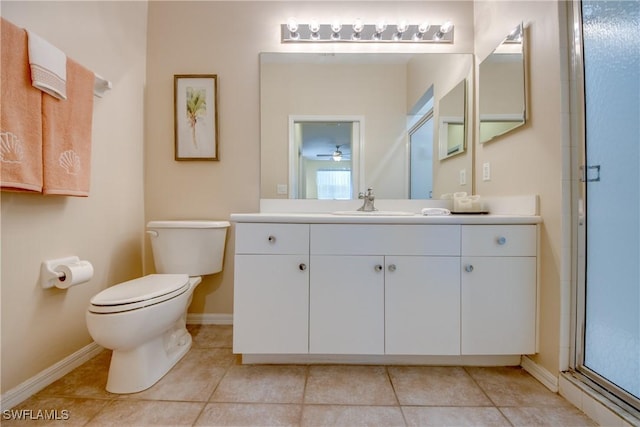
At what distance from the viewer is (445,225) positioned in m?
1.37

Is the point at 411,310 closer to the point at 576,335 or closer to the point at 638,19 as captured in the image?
the point at 576,335

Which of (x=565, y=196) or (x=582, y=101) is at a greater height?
(x=582, y=101)

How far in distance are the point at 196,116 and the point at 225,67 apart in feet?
1.24

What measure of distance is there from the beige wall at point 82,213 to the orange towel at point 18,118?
13 cm

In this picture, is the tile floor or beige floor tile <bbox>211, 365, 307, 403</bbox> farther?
beige floor tile <bbox>211, 365, 307, 403</bbox>

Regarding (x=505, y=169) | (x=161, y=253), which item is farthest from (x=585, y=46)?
(x=161, y=253)

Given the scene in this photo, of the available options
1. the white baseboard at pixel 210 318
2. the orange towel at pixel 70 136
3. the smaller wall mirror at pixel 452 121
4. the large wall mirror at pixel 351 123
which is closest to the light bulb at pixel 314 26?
Answer: the large wall mirror at pixel 351 123

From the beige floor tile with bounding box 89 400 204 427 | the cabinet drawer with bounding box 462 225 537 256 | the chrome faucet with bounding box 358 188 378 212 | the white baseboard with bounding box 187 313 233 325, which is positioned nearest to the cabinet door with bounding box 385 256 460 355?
the cabinet drawer with bounding box 462 225 537 256

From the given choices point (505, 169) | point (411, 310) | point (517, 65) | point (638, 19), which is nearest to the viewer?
point (638, 19)

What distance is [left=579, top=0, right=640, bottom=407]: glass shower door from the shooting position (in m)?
1.03

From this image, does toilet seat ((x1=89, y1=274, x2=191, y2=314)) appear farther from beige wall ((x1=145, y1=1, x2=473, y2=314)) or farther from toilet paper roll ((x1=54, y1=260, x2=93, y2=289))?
beige wall ((x1=145, y1=1, x2=473, y2=314))

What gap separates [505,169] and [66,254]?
226 centimetres

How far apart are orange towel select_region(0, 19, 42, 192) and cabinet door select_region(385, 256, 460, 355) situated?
1.50m

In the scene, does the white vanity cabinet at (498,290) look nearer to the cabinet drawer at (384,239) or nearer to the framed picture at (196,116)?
the cabinet drawer at (384,239)
